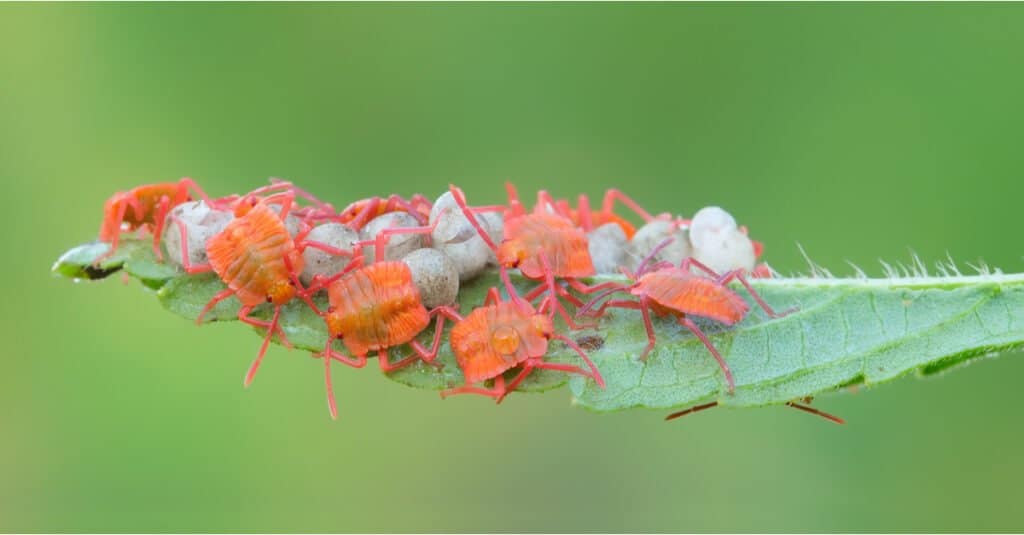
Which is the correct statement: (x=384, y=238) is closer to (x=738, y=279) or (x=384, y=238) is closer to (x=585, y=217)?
(x=585, y=217)

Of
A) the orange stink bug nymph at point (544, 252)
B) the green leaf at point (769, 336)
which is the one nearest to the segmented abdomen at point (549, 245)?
the orange stink bug nymph at point (544, 252)

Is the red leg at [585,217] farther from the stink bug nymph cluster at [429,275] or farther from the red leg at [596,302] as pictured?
the red leg at [596,302]

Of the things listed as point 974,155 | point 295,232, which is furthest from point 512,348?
point 974,155

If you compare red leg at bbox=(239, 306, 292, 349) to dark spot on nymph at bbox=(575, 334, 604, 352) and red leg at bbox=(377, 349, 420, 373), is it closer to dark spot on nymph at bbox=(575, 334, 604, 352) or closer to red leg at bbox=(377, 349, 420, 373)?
red leg at bbox=(377, 349, 420, 373)

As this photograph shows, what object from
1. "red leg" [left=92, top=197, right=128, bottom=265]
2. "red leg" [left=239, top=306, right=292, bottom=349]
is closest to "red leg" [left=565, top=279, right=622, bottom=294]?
"red leg" [left=239, top=306, right=292, bottom=349]

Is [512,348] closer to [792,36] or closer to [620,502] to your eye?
[620,502]

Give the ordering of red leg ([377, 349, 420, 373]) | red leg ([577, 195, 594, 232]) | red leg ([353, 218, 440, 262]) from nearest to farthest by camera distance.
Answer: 1. red leg ([377, 349, 420, 373])
2. red leg ([353, 218, 440, 262])
3. red leg ([577, 195, 594, 232])

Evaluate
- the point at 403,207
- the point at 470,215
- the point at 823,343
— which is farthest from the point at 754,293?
the point at 403,207
